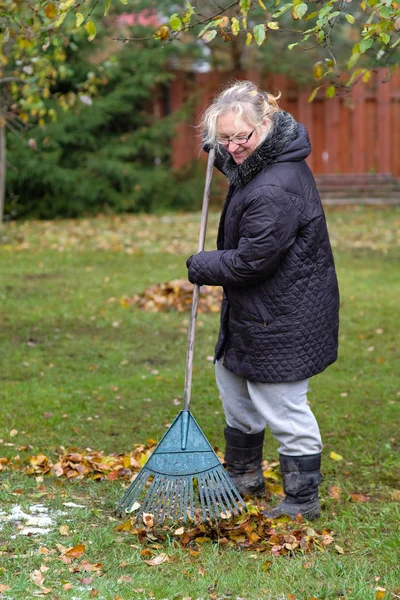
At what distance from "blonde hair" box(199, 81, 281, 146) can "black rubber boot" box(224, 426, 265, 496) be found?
141 cm

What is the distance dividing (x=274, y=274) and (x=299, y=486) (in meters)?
0.98

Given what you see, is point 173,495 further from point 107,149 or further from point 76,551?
point 107,149

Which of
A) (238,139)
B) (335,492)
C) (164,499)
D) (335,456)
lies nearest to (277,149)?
(238,139)

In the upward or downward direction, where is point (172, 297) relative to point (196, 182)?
Result: downward

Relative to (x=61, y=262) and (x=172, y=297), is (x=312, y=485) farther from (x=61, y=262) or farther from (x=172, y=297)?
(x=61, y=262)

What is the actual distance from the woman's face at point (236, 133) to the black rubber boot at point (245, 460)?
1.33 meters

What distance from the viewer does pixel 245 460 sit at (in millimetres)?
4070

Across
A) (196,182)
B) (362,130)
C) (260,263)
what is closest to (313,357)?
(260,263)

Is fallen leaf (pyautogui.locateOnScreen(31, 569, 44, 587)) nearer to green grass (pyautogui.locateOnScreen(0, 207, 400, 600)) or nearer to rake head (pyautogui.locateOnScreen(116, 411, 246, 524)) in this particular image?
green grass (pyautogui.locateOnScreen(0, 207, 400, 600))

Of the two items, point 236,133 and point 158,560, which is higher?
point 236,133

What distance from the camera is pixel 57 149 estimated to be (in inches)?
604

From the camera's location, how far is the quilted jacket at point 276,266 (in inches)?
136

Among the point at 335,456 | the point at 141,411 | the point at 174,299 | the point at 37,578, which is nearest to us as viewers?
the point at 37,578

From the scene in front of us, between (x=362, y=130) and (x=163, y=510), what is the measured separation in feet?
49.9
